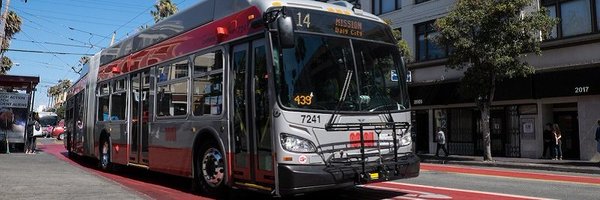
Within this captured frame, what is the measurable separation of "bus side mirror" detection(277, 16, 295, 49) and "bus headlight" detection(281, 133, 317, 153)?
1168 millimetres

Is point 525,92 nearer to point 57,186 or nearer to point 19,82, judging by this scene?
point 57,186

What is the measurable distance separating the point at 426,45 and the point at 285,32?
21.5 meters

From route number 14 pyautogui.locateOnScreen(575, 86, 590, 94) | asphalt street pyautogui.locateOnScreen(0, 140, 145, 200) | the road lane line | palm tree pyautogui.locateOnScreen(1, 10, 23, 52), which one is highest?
palm tree pyautogui.locateOnScreen(1, 10, 23, 52)

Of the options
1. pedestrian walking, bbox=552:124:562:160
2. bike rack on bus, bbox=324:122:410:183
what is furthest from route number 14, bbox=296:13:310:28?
pedestrian walking, bbox=552:124:562:160

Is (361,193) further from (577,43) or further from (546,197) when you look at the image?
(577,43)

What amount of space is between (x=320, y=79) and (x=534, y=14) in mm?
15326

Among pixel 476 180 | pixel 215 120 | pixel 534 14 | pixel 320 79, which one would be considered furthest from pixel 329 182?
pixel 534 14

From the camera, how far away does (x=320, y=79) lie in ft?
24.3

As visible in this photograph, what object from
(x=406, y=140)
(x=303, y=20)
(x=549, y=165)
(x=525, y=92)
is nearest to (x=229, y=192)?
(x=406, y=140)

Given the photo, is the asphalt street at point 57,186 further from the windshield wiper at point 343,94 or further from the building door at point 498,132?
the building door at point 498,132

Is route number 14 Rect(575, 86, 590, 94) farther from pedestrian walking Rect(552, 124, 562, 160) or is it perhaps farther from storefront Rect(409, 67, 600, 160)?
pedestrian walking Rect(552, 124, 562, 160)

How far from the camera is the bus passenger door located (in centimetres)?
741

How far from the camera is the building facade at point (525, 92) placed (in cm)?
2041

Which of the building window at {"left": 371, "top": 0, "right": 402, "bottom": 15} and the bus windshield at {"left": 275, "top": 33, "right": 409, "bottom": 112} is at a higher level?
the building window at {"left": 371, "top": 0, "right": 402, "bottom": 15}
